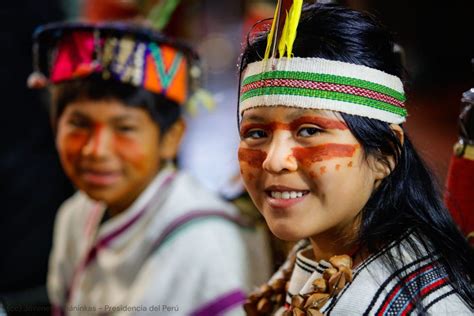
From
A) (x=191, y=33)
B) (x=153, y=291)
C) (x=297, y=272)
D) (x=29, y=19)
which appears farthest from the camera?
(x=191, y=33)

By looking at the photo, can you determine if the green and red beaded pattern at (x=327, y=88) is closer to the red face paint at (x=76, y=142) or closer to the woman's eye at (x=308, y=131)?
the woman's eye at (x=308, y=131)

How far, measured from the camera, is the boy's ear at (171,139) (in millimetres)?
2504

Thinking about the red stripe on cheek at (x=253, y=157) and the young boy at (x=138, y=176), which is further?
the young boy at (x=138, y=176)

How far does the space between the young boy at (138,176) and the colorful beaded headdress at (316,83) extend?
1065 mm

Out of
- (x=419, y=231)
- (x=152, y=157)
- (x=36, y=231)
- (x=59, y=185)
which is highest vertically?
(x=419, y=231)

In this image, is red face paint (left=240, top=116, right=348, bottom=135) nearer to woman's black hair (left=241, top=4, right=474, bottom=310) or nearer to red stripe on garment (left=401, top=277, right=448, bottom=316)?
woman's black hair (left=241, top=4, right=474, bottom=310)

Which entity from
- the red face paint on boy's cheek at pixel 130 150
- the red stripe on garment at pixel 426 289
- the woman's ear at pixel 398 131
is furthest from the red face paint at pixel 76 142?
the red stripe on garment at pixel 426 289

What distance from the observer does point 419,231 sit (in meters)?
1.37

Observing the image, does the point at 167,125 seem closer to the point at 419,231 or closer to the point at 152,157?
the point at 152,157

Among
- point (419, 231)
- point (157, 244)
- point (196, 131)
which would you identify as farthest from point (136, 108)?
point (196, 131)

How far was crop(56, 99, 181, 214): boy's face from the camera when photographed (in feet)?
7.50

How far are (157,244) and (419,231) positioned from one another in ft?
3.97

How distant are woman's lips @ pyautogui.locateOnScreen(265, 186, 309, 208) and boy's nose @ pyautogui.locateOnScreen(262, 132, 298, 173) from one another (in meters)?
0.04

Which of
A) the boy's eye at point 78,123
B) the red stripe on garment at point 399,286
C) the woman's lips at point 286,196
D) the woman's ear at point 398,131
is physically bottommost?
the red stripe on garment at point 399,286
